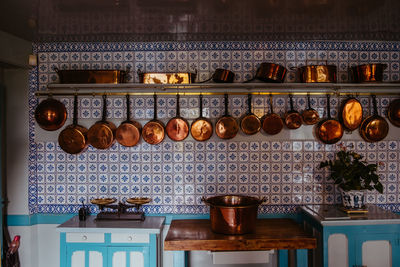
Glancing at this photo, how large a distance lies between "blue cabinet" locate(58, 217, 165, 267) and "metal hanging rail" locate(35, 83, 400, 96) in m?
1.25

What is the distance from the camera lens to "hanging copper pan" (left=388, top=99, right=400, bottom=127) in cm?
311

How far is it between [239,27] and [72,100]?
1.75m

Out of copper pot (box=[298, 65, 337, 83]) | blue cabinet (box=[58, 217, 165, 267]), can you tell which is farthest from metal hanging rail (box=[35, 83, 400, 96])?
blue cabinet (box=[58, 217, 165, 267])

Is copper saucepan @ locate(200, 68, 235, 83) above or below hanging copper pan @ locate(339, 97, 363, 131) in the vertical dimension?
above

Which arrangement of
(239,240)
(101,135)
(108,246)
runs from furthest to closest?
(101,135) → (108,246) → (239,240)

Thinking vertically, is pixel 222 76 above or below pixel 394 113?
above

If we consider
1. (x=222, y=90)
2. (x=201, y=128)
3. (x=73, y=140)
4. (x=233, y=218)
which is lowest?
(x=233, y=218)

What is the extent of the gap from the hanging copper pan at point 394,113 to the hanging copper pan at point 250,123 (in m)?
1.30

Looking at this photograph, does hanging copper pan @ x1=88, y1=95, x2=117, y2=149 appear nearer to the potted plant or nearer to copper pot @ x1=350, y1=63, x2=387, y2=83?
the potted plant

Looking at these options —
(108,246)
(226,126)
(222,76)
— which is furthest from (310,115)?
(108,246)

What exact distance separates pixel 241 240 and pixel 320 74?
1.66 metres

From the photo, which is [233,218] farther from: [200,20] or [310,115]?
[200,20]

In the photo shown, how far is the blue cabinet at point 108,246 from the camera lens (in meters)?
2.64

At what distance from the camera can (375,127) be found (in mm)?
3090
